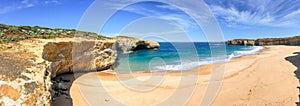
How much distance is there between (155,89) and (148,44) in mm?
48511

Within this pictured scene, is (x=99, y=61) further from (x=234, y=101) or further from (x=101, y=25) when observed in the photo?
(x=234, y=101)

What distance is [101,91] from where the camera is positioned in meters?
9.73

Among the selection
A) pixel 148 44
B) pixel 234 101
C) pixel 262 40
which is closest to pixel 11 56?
pixel 234 101

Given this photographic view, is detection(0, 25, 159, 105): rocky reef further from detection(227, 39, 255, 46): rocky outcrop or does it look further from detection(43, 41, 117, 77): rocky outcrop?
detection(227, 39, 255, 46): rocky outcrop

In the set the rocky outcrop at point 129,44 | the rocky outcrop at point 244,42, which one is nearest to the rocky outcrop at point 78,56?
the rocky outcrop at point 129,44

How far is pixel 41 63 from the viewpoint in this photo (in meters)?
6.12

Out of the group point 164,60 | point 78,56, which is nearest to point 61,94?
point 78,56

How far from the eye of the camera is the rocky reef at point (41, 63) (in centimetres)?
457

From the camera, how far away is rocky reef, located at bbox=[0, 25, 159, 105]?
4.57 metres

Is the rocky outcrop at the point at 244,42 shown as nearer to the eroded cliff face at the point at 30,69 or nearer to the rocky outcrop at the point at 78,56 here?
the rocky outcrop at the point at 78,56

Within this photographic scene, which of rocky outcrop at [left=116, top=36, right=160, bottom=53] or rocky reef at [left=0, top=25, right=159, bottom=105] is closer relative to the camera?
A: rocky reef at [left=0, top=25, right=159, bottom=105]

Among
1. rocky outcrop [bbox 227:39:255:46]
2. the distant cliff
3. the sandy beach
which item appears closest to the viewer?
the sandy beach

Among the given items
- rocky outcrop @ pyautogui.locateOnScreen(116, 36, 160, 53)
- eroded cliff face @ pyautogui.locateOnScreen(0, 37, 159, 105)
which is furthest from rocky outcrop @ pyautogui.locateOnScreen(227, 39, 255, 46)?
eroded cliff face @ pyautogui.locateOnScreen(0, 37, 159, 105)

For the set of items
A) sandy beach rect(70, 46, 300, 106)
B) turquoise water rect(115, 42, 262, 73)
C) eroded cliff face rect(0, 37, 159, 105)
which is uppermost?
eroded cliff face rect(0, 37, 159, 105)
